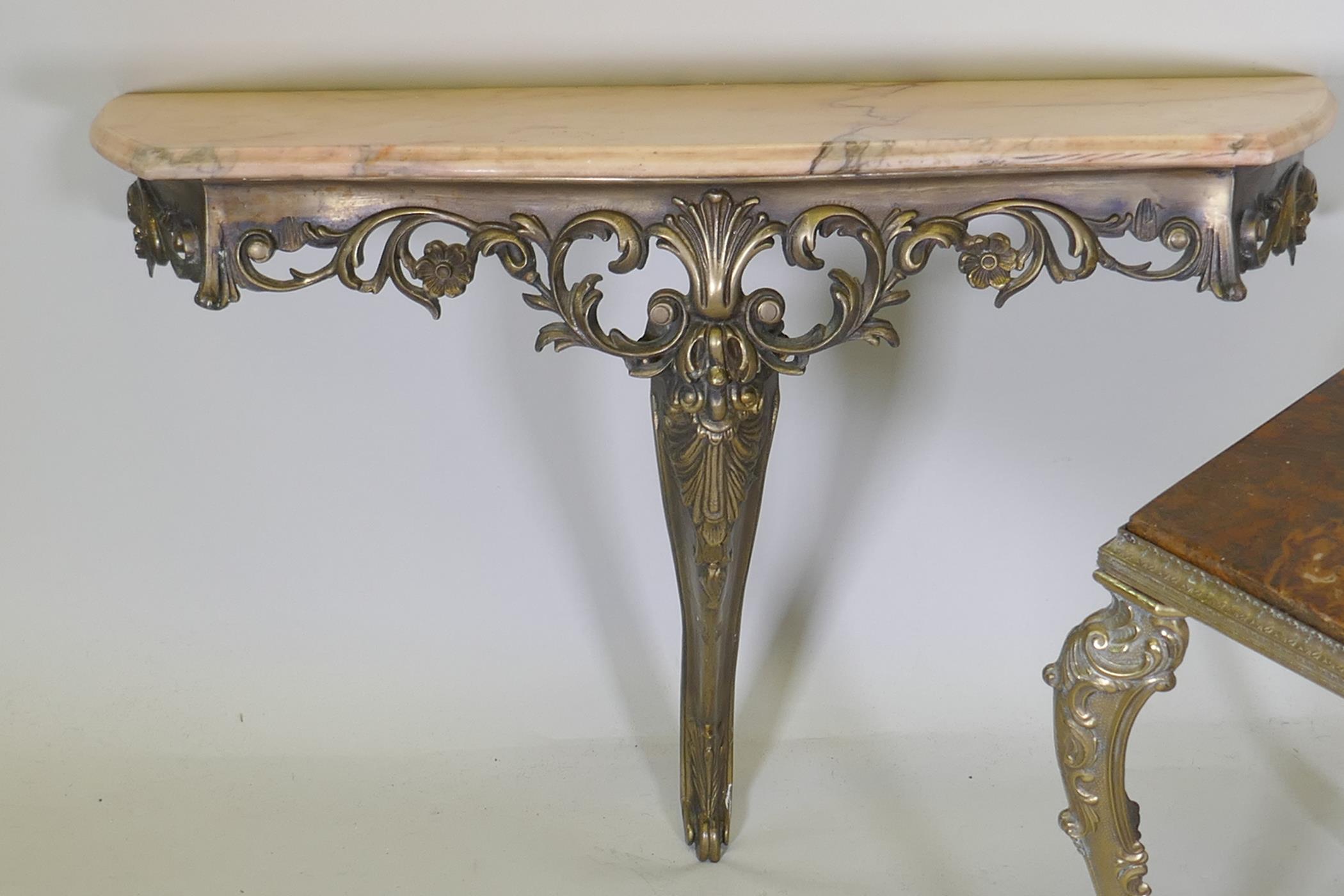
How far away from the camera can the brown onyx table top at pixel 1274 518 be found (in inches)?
29.4

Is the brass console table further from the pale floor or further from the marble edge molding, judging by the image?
the pale floor

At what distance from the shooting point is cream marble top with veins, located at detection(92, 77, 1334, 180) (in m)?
0.87

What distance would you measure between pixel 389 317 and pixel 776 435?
1.33ft

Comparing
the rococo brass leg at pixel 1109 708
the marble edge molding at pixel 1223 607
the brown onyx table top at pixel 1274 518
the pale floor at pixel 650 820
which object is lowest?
the pale floor at pixel 650 820

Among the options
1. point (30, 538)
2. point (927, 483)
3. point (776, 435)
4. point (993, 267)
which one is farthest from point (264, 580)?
point (993, 267)

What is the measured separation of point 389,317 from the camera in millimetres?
1336

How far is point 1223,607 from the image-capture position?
0.76m

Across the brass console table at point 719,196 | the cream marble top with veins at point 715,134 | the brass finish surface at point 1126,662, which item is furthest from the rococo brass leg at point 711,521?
the brass finish surface at point 1126,662

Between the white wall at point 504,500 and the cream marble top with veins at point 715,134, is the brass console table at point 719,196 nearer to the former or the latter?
the cream marble top with veins at point 715,134

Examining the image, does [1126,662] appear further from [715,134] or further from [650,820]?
[650,820]

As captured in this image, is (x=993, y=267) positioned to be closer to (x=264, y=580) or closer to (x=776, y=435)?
(x=776, y=435)

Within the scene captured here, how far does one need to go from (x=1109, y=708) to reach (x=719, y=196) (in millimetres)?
409

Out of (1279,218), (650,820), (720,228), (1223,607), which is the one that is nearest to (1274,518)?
(1223,607)

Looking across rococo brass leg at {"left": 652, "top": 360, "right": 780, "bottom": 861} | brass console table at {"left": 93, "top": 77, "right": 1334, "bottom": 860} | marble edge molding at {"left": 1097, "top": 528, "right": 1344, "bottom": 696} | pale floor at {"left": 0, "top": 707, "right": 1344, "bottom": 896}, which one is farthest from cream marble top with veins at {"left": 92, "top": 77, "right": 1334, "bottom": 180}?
pale floor at {"left": 0, "top": 707, "right": 1344, "bottom": 896}
